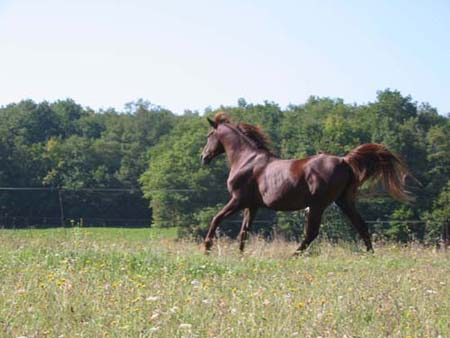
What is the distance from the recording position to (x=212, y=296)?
5535mm

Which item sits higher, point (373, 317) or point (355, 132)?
point (355, 132)

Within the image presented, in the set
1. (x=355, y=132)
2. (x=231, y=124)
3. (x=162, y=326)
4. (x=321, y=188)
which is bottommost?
(x=162, y=326)

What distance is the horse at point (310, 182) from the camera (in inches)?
420

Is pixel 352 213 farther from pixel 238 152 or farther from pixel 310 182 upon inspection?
pixel 238 152

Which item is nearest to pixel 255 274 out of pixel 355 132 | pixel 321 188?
pixel 321 188

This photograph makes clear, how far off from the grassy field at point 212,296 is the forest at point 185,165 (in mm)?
25004

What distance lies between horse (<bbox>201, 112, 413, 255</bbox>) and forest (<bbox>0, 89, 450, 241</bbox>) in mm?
21380

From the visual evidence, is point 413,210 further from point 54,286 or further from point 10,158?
point 54,286

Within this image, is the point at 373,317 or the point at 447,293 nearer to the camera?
the point at 373,317

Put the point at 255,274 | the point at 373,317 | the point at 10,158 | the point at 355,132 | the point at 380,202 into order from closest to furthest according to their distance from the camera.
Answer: the point at 373,317, the point at 255,274, the point at 380,202, the point at 355,132, the point at 10,158

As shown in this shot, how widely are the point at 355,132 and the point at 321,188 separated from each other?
50.5 metres

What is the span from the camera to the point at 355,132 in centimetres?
6016

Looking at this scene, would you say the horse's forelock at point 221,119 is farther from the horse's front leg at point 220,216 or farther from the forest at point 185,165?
the forest at point 185,165

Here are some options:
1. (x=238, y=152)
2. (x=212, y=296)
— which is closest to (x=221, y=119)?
(x=238, y=152)
